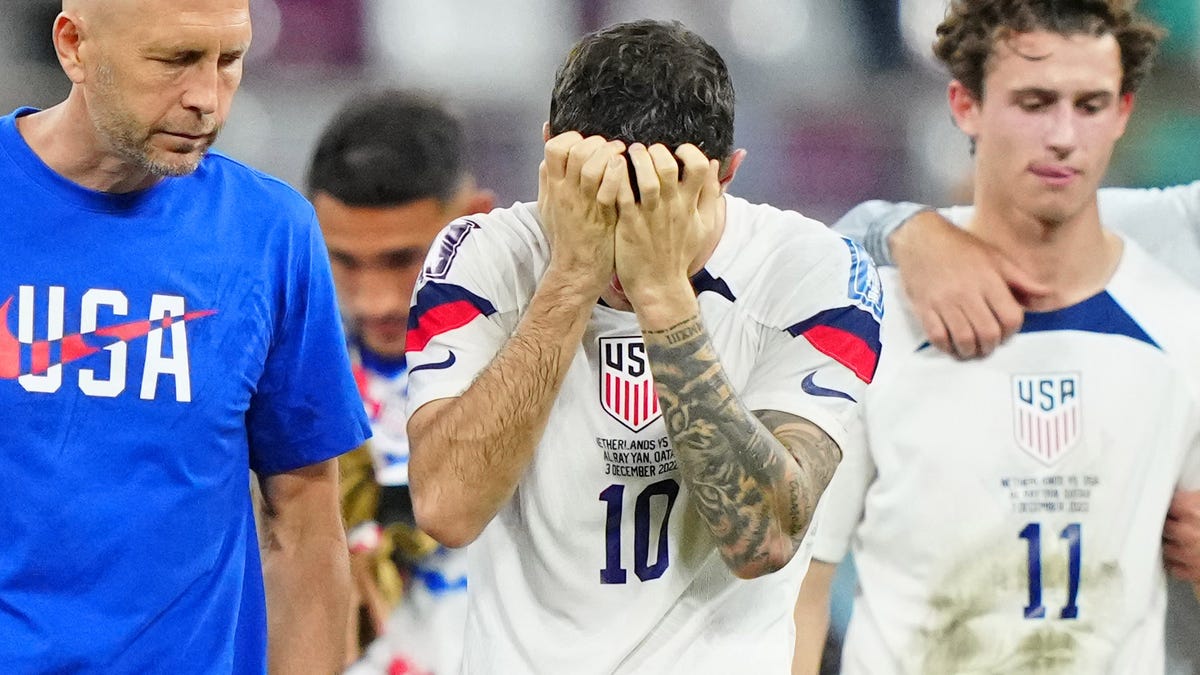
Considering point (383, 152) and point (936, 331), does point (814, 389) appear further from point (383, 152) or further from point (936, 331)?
point (383, 152)

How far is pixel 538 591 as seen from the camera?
6.25 ft

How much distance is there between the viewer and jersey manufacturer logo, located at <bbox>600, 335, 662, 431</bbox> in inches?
74.7

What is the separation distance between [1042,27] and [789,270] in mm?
1117

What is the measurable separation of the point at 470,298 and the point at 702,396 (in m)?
0.35

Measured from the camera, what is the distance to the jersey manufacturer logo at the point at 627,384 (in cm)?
190

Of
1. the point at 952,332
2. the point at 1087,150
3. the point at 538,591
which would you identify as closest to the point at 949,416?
the point at 952,332

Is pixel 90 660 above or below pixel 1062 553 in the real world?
above

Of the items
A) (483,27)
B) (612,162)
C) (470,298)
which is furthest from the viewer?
(483,27)

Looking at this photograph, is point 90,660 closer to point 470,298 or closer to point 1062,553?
point 470,298

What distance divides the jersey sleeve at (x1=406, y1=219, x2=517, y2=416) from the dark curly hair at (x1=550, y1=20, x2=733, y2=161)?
0.73 ft

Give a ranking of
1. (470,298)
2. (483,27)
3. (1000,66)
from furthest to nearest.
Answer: (483,27) < (1000,66) < (470,298)

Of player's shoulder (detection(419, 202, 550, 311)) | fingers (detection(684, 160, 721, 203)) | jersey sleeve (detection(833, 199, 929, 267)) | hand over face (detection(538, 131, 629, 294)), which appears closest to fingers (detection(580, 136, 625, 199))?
hand over face (detection(538, 131, 629, 294))

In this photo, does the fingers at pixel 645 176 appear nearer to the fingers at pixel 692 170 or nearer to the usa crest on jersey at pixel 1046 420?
the fingers at pixel 692 170

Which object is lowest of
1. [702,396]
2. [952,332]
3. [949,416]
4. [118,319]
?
[949,416]
